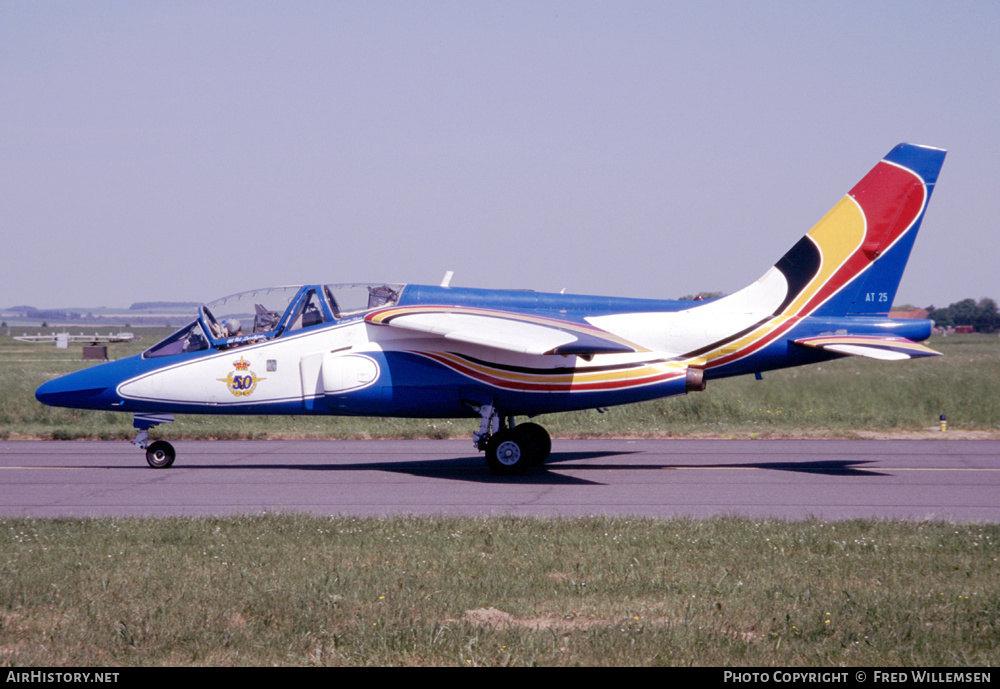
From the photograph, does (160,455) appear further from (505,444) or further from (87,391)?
(505,444)

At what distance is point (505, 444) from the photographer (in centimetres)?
1440

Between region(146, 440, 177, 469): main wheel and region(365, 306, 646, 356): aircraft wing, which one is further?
region(146, 440, 177, 469): main wheel

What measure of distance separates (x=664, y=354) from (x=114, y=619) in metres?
9.83

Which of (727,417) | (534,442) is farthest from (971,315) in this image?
(534,442)

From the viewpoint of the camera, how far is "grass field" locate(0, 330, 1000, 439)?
2047 centimetres

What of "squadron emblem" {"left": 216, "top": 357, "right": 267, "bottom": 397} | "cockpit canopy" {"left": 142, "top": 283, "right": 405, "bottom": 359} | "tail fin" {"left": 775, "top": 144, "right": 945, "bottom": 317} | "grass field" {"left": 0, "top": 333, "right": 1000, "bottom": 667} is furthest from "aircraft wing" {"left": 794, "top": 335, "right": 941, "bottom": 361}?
"squadron emblem" {"left": 216, "top": 357, "right": 267, "bottom": 397}

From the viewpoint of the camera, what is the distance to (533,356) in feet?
47.6

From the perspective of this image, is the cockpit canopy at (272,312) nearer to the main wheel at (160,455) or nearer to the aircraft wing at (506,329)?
the aircraft wing at (506,329)

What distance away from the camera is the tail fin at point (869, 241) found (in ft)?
49.4

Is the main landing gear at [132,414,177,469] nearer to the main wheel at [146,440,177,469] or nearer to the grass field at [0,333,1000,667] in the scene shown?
the main wheel at [146,440,177,469]

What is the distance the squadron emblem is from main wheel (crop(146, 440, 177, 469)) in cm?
149

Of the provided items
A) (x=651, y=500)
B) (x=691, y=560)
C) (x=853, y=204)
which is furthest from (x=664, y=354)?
(x=691, y=560)

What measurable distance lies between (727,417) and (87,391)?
1506cm

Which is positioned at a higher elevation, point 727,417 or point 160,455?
point 160,455
